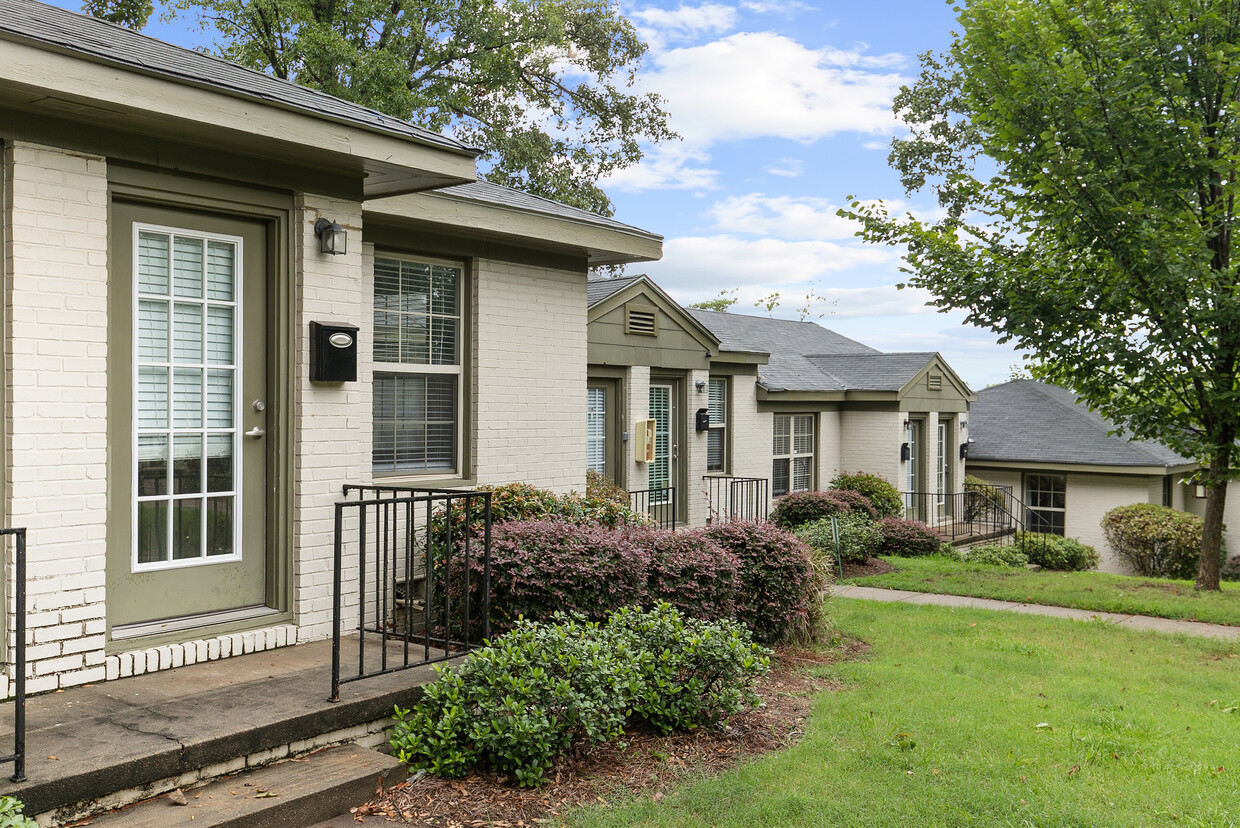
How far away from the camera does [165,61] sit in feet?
15.2

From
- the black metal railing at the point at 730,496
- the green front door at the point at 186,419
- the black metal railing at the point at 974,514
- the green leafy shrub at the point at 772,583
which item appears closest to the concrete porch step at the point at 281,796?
the green front door at the point at 186,419

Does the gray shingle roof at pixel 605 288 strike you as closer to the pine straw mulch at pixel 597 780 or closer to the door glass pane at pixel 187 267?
the door glass pane at pixel 187 267

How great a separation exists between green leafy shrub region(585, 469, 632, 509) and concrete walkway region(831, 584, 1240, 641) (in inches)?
88.5

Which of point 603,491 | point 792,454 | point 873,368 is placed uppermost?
point 873,368

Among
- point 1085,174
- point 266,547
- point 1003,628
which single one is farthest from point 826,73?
point 266,547

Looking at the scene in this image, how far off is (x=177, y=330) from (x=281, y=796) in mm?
2524

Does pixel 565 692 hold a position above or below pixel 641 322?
below

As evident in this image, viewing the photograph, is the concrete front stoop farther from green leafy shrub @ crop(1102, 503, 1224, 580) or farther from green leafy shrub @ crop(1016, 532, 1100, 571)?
green leafy shrub @ crop(1102, 503, 1224, 580)

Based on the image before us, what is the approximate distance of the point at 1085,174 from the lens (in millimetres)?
9008

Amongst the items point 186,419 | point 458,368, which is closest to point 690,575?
point 458,368

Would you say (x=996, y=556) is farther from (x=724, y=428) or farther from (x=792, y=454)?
(x=724, y=428)

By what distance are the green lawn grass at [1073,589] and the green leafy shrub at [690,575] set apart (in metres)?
4.49

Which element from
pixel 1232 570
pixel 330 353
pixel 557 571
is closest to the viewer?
pixel 330 353

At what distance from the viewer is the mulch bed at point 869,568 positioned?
38.6 ft
